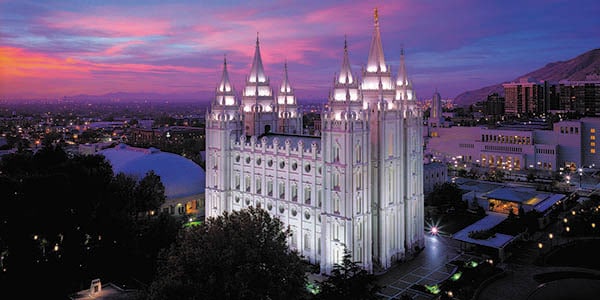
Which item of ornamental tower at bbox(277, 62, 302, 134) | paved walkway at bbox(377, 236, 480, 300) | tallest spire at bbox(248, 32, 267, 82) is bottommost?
paved walkway at bbox(377, 236, 480, 300)

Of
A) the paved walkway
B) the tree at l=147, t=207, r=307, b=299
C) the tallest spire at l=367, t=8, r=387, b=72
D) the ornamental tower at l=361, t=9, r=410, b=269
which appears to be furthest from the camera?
the tallest spire at l=367, t=8, r=387, b=72

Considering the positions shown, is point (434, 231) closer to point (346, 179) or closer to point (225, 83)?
point (346, 179)

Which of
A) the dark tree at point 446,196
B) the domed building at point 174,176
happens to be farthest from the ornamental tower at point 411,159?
the domed building at point 174,176

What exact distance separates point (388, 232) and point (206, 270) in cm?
2338

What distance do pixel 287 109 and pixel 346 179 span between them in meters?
19.8

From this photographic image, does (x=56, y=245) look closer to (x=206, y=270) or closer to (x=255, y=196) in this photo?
(x=255, y=196)

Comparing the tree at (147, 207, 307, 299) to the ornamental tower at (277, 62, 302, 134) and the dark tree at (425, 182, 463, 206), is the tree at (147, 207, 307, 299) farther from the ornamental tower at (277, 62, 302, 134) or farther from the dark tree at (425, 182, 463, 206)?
the dark tree at (425, 182, 463, 206)

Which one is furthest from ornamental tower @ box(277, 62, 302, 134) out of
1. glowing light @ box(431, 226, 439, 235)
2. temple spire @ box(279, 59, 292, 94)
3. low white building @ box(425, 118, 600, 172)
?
low white building @ box(425, 118, 600, 172)

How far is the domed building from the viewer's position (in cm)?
6462

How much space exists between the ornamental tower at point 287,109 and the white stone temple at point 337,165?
153 centimetres

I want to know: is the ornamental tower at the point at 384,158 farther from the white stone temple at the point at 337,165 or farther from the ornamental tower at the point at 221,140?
the ornamental tower at the point at 221,140

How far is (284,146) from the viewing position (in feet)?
160

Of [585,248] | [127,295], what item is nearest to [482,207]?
[585,248]

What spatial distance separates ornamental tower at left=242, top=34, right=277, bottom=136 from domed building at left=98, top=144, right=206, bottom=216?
14.5 m
